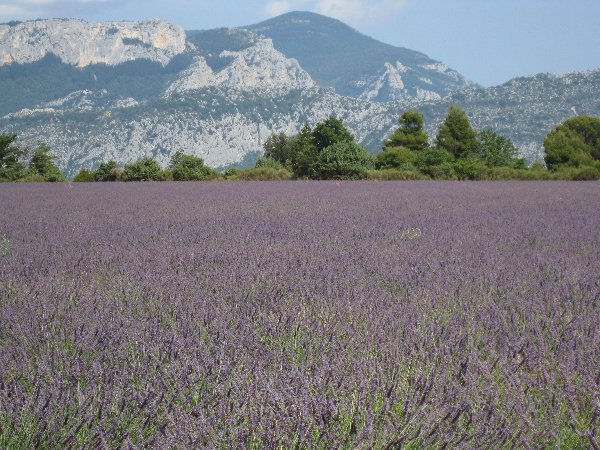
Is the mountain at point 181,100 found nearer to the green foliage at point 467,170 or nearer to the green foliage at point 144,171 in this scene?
the green foliage at point 467,170

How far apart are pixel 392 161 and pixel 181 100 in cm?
7595

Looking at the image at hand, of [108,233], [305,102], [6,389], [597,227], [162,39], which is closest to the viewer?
[6,389]

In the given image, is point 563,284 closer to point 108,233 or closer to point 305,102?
point 108,233

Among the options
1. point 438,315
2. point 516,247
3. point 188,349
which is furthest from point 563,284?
point 188,349

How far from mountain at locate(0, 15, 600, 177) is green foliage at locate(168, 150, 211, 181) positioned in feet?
187

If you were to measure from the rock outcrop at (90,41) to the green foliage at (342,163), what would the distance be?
152 metres

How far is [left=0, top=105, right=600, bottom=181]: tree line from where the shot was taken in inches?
880

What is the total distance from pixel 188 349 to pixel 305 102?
4060 inches

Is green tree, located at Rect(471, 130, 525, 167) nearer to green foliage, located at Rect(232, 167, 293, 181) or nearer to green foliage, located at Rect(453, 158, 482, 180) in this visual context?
green foliage, located at Rect(453, 158, 482, 180)

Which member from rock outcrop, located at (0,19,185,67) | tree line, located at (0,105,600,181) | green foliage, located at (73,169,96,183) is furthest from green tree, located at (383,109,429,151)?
rock outcrop, located at (0,19,185,67)

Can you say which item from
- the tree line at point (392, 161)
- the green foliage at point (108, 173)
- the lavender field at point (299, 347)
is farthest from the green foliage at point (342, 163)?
the lavender field at point (299, 347)

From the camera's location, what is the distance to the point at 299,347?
1.70 metres

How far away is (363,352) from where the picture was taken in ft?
5.16

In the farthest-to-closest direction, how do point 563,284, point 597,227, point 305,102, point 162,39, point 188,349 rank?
1. point 162,39
2. point 305,102
3. point 597,227
4. point 563,284
5. point 188,349
